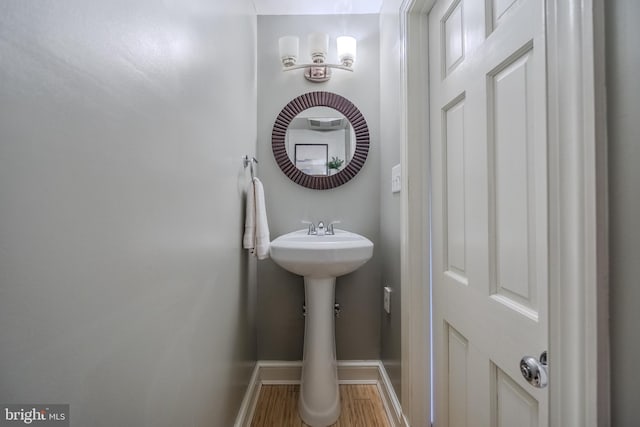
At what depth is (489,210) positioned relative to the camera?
2.42ft

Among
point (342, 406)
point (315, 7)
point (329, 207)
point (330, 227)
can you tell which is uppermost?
point (315, 7)

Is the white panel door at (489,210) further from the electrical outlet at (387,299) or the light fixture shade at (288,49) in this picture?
the light fixture shade at (288,49)

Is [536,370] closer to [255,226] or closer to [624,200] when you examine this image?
[624,200]

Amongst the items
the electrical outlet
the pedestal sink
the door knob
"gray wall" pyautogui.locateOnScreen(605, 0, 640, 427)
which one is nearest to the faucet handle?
the pedestal sink

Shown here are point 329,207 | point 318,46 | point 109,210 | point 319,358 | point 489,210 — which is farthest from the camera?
point 329,207

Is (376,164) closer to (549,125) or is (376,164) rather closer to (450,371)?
(450,371)

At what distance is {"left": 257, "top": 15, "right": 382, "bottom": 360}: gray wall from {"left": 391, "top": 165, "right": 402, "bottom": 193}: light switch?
34 cm

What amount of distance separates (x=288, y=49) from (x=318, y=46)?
170 millimetres

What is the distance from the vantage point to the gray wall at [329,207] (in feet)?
5.63

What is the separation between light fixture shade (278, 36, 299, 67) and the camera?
1626 millimetres

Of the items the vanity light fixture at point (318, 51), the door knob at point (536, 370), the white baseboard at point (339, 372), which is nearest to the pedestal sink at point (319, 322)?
the white baseboard at point (339, 372)

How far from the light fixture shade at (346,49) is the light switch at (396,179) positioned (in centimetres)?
72

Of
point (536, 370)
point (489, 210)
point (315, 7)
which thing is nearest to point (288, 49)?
point (315, 7)

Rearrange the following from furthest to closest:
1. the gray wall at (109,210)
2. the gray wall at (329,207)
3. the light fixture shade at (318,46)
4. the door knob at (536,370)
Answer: the gray wall at (329,207) → the light fixture shade at (318,46) → the door knob at (536,370) → the gray wall at (109,210)
